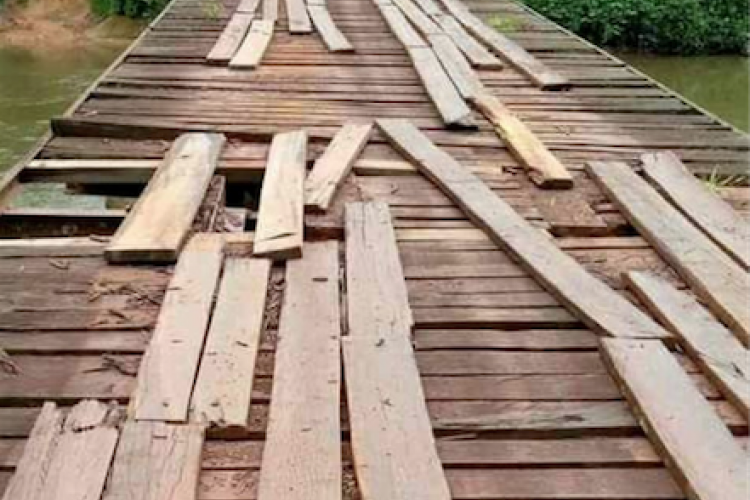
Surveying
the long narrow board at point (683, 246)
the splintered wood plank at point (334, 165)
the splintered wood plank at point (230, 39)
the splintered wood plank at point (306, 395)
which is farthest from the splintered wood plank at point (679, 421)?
the splintered wood plank at point (230, 39)

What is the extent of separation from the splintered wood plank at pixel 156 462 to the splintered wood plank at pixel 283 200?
35.6 inches

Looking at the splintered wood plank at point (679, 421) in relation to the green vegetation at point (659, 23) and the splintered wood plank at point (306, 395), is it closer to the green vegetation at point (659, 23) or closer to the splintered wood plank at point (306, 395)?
the splintered wood plank at point (306, 395)

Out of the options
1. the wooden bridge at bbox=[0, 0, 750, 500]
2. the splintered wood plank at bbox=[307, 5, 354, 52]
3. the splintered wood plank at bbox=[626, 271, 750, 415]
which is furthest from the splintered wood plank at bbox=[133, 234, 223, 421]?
the splintered wood plank at bbox=[307, 5, 354, 52]

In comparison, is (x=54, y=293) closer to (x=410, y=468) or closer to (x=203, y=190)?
(x=203, y=190)

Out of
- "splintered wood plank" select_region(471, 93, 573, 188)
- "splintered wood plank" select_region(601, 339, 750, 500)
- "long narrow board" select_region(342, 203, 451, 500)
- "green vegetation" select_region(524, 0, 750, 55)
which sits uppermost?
"long narrow board" select_region(342, 203, 451, 500)

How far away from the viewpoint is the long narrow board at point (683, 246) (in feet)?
7.88

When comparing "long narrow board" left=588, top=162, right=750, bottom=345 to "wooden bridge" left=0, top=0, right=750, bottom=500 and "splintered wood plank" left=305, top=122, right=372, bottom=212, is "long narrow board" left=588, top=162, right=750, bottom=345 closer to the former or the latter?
"wooden bridge" left=0, top=0, right=750, bottom=500

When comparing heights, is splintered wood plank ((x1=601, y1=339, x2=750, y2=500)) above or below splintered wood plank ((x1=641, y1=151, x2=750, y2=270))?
above

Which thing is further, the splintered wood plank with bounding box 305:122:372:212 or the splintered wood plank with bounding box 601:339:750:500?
the splintered wood plank with bounding box 305:122:372:212

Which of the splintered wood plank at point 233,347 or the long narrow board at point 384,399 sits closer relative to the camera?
the long narrow board at point 384,399

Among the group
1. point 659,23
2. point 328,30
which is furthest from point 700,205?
point 659,23

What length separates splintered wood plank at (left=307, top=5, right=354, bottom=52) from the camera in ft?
19.2

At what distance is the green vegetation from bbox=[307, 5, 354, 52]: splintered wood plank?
6305 millimetres

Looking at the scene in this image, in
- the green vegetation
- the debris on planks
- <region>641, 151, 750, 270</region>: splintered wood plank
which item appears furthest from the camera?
the green vegetation
